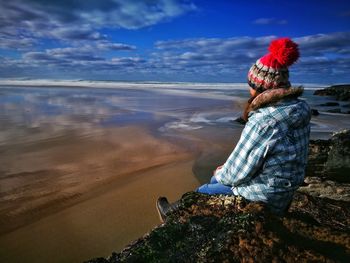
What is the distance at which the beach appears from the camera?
3.87 metres

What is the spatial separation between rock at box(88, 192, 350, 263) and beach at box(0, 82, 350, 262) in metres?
1.59

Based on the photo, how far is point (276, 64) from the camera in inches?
103

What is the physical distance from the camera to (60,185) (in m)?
5.39

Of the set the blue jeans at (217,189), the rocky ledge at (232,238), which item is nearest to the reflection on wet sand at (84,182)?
the blue jeans at (217,189)

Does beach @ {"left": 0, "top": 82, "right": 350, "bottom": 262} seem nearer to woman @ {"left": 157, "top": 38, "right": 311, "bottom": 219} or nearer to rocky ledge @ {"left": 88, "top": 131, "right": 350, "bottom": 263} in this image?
rocky ledge @ {"left": 88, "top": 131, "right": 350, "bottom": 263}

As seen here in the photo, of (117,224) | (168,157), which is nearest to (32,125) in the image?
(168,157)

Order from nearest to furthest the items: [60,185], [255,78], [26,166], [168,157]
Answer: [255,78], [60,185], [26,166], [168,157]

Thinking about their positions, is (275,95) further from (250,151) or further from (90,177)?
(90,177)

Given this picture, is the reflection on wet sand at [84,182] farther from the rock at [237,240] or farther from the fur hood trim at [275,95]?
the fur hood trim at [275,95]

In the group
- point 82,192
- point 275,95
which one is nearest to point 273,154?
point 275,95

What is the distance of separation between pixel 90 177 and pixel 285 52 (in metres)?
4.17

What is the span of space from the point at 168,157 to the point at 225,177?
441cm

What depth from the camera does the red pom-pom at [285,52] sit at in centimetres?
260

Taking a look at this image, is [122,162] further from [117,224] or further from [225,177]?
[225,177]
